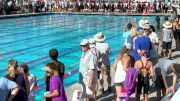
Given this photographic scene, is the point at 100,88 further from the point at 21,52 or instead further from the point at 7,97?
the point at 21,52

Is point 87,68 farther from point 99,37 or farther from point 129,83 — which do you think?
point 99,37

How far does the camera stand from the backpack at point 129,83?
6.31 meters

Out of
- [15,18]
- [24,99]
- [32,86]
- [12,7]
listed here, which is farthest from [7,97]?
[12,7]

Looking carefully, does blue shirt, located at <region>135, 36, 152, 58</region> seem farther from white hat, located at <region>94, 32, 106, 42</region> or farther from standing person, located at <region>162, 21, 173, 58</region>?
standing person, located at <region>162, 21, 173, 58</region>

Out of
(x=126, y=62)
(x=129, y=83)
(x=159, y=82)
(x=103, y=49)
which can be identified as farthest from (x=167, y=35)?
(x=129, y=83)

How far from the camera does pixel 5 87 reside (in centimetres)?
482

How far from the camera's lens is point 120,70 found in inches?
269

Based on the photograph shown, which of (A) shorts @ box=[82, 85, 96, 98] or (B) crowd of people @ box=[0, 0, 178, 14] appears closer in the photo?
(A) shorts @ box=[82, 85, 96, 98]

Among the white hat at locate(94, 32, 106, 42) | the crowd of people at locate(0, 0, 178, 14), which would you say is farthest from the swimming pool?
the crowd of people at locate(0, 0, 178, 14)

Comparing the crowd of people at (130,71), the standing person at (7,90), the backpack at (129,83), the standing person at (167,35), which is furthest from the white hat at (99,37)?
the standing person at (167,35)

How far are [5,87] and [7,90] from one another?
0.06 metres

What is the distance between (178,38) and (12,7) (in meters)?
23.4

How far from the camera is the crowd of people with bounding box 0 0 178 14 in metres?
36.8

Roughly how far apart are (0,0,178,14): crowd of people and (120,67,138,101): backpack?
96.0ft
